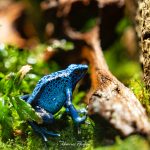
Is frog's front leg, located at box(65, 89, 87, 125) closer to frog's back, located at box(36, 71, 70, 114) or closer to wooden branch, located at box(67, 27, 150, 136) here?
frog's back, located at box(36, 71, 70, 114)

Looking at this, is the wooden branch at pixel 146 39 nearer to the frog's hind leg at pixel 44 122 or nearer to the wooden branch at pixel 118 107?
the wooden branch at pixel 118 107

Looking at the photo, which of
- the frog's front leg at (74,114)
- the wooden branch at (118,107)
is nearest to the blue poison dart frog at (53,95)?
the frog's front leg at (74,114)

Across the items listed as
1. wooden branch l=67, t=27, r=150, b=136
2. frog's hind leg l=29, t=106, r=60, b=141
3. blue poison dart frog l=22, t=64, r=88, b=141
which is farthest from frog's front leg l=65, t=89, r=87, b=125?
wooden branch l=67, t=27, r=150, b=136

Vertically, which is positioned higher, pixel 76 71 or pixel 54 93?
pixel 76 71

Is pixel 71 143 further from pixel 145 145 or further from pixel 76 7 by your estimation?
pixel 76 7

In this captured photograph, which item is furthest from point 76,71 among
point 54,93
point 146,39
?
point 146,39

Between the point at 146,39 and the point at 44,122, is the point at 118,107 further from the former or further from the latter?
the point at 146,39

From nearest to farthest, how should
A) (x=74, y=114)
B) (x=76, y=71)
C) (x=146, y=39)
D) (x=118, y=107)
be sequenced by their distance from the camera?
(x=118, y=107)
(x=74, y=114)
(x=146, y=39)
(x=76, y=71)

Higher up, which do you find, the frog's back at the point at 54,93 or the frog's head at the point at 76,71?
the frog's head at the point at 76,71

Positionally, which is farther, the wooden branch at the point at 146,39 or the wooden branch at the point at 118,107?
the wooden branch at the point at 146,39
